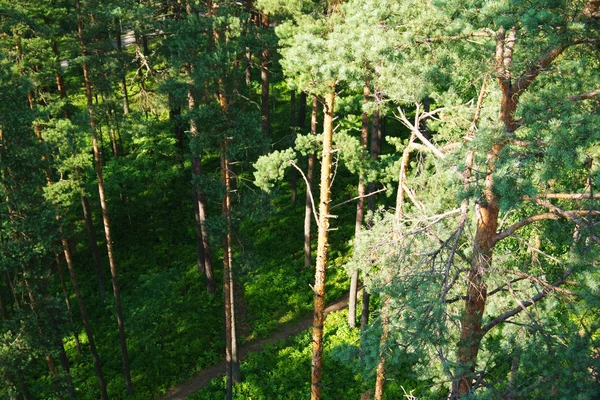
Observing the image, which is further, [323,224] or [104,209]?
[104,209]

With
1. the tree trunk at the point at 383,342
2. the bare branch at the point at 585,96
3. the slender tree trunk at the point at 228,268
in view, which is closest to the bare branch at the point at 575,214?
the bare branch at the point at 585,96

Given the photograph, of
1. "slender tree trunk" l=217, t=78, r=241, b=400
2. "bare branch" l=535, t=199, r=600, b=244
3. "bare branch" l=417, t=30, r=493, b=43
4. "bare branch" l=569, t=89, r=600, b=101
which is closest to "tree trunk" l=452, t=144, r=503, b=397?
"bare branch" l=535, t=199, r=600, b=244

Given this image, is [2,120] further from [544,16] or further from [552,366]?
[552,366]

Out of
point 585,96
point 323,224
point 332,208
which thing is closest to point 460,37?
point 585,96

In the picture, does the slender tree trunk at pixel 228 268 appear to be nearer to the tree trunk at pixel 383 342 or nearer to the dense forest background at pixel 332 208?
the dense forest background at pixel 332 208

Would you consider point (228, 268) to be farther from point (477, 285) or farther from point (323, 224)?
point (477, 285)

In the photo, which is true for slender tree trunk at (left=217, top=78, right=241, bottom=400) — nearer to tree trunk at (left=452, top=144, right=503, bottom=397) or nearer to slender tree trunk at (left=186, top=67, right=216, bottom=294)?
slender tree trunk at (left=186, top=67, right=216, bottom=294)
